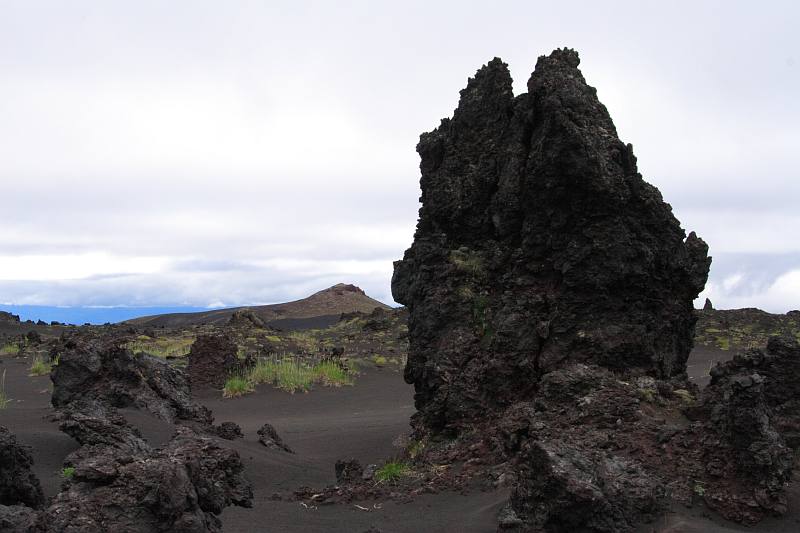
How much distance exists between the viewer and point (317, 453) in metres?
9.76

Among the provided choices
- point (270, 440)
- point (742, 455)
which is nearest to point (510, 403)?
point (742, 455)

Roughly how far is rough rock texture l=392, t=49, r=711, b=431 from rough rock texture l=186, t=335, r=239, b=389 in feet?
31.2

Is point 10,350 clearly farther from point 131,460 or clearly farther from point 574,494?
point 574,494

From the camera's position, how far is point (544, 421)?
5.77 metres

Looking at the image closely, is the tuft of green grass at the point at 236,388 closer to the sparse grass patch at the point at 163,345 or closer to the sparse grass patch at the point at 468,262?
the sparse grass patch at the point at 163,345

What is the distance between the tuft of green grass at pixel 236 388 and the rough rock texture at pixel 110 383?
20.1ft

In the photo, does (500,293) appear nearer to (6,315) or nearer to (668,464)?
(668,464)

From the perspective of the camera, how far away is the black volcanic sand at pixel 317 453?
4.64 m

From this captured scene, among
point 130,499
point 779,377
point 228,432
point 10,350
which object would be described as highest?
point 10,350

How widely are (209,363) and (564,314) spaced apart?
11348 mm

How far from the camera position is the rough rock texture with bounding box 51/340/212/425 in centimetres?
883

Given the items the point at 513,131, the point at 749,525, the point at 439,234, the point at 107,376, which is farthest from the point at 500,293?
the point at 107,376

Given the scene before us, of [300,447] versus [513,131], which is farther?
[300,447]

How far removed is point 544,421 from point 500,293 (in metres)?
Result: 1.84
